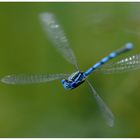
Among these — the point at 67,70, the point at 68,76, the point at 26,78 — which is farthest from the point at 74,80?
the point at 67,70

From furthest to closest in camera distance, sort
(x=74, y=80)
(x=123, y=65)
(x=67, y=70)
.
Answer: (x=67, y=70) → (x=123, y=65) → (x=74, y=80)

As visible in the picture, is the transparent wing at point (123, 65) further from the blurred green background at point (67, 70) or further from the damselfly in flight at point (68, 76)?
the blurred green background at point (67, 70)

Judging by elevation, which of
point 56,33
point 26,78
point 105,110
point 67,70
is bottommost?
point 105,110

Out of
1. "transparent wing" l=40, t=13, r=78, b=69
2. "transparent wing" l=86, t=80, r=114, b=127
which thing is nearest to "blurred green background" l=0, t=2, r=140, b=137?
"transparent wing" l=86, t=80, r=114, b=127

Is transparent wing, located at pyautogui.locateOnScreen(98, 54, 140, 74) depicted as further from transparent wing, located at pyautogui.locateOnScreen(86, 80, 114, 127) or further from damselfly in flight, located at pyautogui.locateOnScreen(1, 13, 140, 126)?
transparent wing, located at pyautogui.locateOnScreen(86, 80, 114, 127)

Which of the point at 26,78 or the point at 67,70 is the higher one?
the point at 26,78

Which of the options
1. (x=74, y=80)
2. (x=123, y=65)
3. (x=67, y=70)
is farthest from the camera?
(x=67, y=70)

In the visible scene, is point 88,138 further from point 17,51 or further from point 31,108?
point 17,51

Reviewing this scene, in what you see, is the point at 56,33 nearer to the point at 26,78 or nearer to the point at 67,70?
the point at 26,78

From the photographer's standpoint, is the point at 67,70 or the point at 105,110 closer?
the point at 105,110
